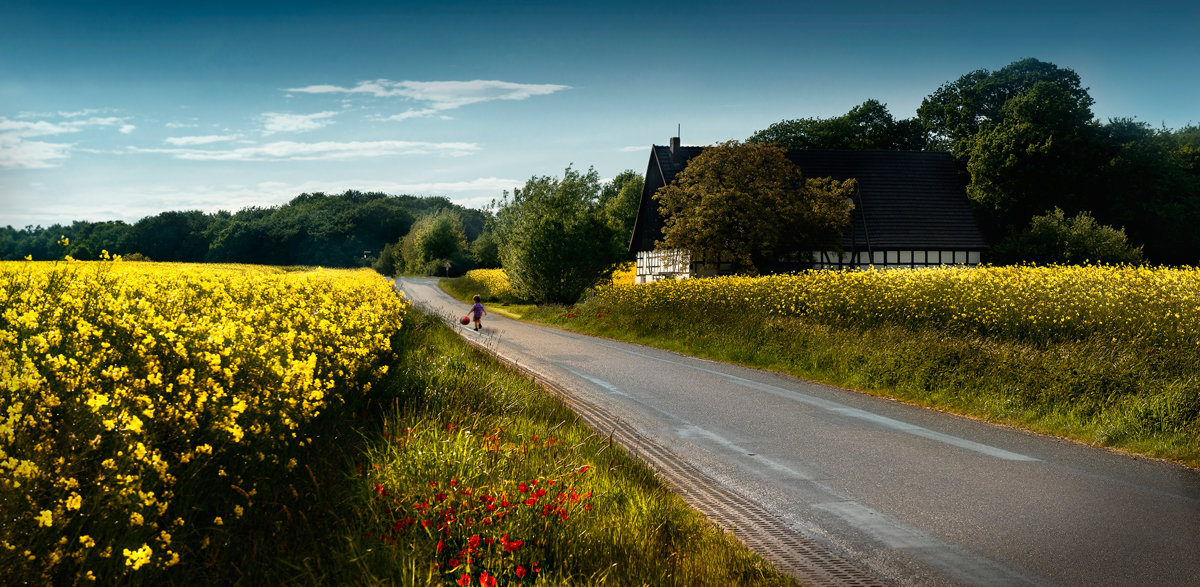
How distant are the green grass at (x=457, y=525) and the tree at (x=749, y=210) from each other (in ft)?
91.5

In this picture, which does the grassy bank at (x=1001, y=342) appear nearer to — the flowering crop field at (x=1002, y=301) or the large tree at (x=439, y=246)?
the flowering crop field at (x=1002, y=301)

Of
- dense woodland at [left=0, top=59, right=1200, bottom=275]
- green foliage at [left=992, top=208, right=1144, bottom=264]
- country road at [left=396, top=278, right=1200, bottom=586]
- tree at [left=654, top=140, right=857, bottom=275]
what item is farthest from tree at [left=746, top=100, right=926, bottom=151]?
country road at [left=396, top=278, right=1200, bottom=586]

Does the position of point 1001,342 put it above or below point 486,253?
below

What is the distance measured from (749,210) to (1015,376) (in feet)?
74.9

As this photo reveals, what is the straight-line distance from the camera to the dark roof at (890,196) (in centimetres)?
4047

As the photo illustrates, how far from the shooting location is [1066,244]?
40.0m

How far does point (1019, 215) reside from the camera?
148 feet

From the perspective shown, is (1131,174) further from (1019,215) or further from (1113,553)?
(1113,553)

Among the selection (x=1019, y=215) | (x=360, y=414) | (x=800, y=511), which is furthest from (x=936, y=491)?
(x=1019, y=215)

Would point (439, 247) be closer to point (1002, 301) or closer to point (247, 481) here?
point (1002, 301)

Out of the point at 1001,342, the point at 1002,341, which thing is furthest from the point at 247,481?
the point at 1002,341

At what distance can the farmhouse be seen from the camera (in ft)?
129

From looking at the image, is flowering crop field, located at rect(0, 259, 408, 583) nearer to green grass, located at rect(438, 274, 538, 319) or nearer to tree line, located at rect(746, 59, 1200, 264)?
green grass, located at rect(438, 274, 538, 319)

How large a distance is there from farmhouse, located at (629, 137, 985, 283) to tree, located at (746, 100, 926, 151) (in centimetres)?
1492
